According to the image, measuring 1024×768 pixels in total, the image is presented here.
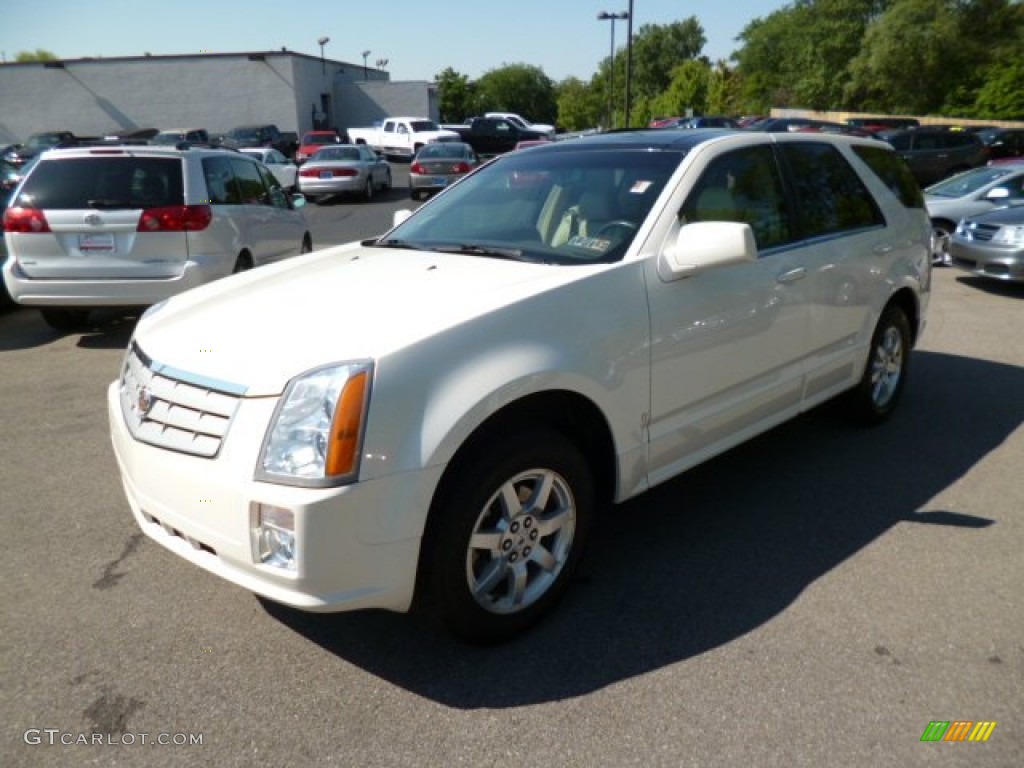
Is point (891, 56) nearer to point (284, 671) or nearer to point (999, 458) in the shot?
point (999, 458)

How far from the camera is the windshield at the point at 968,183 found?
1272 centimetres

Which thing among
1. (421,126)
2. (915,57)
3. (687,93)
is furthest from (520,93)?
(421,126)

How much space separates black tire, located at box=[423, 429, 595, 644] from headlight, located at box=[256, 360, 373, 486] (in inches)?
15.1

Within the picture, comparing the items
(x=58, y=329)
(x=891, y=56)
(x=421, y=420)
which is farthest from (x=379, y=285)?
(x=891, y=56)

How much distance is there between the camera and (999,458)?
473 centimetres

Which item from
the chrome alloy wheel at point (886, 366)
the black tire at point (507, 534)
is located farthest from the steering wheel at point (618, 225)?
the chrome alloy wheel at point (886, 366)

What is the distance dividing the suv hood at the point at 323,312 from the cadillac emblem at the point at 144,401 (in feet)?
0.39

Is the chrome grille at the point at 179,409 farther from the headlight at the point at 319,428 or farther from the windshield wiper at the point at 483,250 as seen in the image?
the windshield wiper at the point at 483,250

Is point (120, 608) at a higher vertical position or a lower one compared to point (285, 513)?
lower

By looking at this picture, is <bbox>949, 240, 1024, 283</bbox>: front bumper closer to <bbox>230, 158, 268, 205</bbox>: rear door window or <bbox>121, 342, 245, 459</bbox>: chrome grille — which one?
<bbox>230, 158, 268, 205</bbox>: rear door window

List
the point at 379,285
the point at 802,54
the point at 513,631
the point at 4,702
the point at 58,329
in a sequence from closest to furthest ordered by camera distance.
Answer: the point at 4,702
the point at 513,631
the point at 379,285
the point at 58,329
the point at 802,54

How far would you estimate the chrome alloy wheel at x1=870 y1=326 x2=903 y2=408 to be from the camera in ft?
16.4

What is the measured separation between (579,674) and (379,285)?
159 centimetres

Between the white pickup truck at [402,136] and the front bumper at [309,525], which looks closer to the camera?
the front bumper at [309,525]
